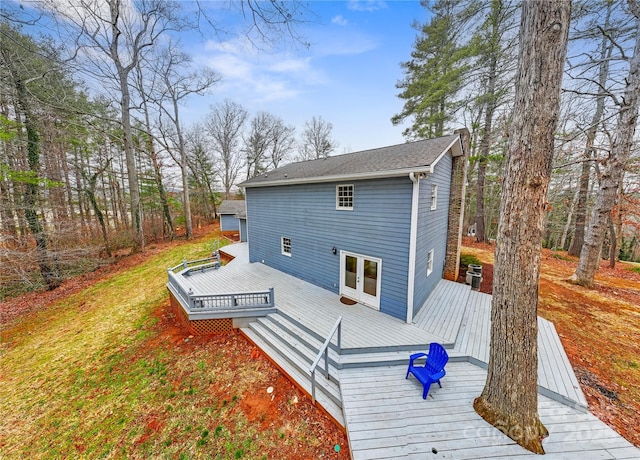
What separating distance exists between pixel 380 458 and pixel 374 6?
28.6 feet

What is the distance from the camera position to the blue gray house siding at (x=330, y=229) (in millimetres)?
5773

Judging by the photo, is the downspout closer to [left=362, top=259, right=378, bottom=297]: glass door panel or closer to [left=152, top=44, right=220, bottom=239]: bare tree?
[left=362, top=259, right=378, bottom=297]: glass door panel

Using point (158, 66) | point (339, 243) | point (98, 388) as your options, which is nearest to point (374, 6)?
point (339, 243)

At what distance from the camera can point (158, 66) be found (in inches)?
612

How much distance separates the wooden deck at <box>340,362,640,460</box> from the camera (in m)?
2.88

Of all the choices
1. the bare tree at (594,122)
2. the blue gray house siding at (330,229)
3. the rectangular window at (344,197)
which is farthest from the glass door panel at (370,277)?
the bare tree at (594,122)

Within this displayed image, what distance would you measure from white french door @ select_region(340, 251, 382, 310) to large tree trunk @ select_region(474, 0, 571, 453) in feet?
10.7

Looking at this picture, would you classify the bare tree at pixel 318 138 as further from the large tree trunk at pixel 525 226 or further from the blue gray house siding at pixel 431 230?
the large tree trunk at pixel 525 226

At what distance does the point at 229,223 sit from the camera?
22.6 metres

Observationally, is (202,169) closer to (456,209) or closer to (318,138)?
(318,138)

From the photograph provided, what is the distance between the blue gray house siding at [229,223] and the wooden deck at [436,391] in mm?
17444

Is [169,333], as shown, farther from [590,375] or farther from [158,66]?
[158,66]

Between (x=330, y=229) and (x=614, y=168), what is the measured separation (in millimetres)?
10316

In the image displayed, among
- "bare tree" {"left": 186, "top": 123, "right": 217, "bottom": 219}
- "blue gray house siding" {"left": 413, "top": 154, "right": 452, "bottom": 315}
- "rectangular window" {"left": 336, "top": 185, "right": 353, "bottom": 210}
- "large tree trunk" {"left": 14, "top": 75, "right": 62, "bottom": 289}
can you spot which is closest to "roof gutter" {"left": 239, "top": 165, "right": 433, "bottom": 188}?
"rectangular window" {"left": 336, "top": 185, "right": 353, "bottom": 210}
